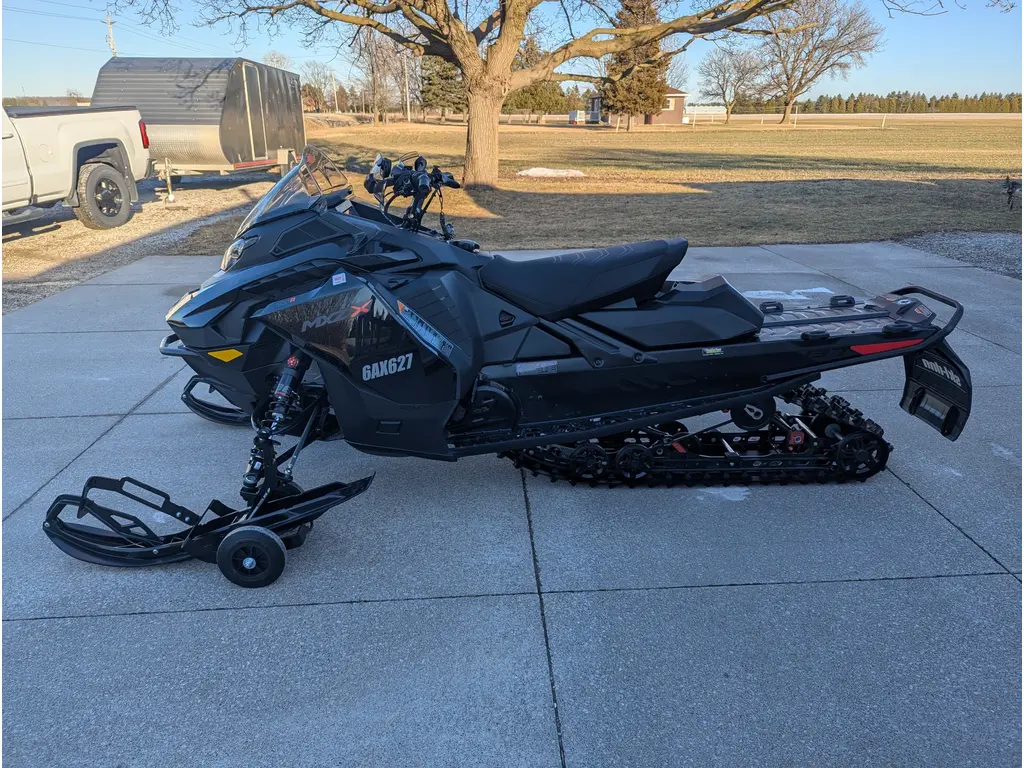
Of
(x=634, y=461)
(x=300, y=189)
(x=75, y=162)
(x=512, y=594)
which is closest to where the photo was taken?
(x=512, y=594)

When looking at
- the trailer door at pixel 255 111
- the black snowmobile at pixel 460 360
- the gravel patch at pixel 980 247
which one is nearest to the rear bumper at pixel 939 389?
the black snowmobile at pixel 460 360

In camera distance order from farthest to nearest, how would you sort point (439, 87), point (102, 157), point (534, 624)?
1. point (439, 87)
2. point (102, 157)
3. point (534, 624)

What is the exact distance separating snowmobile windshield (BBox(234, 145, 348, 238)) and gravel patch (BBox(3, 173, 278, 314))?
17.9 feet

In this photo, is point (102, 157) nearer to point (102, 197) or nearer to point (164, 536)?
point (102, 197)

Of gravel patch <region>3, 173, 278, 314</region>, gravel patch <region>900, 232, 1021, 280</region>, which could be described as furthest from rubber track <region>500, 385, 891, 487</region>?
gravel patch <region>3, 173, 278, 314</region>

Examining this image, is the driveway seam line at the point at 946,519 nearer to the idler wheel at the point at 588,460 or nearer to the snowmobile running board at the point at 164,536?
the idler wheel at the point at 588,460

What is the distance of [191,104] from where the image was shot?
14.5 metres

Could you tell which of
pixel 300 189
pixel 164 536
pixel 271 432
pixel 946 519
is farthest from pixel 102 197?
pixel 946 519

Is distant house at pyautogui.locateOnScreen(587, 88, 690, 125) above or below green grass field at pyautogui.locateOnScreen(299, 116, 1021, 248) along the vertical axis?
above

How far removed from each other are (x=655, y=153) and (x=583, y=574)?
1014 inches

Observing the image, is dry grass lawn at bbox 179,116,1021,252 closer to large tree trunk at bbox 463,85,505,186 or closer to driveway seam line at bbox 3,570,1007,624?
large tree trunk at bbox 463,85,505,186

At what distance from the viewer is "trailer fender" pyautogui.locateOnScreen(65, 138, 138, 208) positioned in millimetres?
10867

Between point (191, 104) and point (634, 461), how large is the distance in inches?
562

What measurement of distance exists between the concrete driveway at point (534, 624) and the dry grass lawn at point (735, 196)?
647 cm
